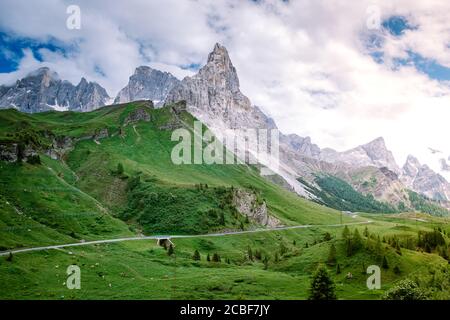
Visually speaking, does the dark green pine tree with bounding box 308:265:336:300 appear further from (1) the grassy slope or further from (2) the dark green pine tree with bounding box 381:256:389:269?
(2) the dark green pine tree with bounding box 381:256:389:269

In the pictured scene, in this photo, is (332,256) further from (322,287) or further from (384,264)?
(322,287)

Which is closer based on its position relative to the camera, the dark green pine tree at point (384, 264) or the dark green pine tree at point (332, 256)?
the dark green pine tree at point (384, 264)

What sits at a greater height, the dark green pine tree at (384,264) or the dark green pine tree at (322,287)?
the dark green pine tree at (384,264)

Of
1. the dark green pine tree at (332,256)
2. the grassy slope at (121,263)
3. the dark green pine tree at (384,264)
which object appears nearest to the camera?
the grassy slope at (121,263)

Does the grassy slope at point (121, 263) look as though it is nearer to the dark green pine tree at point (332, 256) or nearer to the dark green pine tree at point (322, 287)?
the dark green pine tree at point (332, 256)

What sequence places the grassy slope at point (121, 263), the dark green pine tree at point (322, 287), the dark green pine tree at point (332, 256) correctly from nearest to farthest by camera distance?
the dark green pine tree at point (322, 287), the grassy slope at point (121, 263), the dark green pine tree at point (332, 256)

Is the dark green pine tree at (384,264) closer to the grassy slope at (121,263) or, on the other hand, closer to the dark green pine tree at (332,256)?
the grassy slope at (121,263)

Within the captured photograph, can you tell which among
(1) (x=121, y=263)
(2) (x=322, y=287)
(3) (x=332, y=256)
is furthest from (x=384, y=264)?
(1) (x=121, y=263)

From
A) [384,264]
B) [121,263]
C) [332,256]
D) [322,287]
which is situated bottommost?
[322,287]

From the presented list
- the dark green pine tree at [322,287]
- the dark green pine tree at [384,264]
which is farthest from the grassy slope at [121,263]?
the dark green pine tree at [322,287]

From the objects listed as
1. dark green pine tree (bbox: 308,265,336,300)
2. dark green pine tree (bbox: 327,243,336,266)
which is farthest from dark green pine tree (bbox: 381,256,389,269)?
dark green pine tree (bbox: 308,265,336,300)
